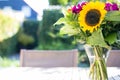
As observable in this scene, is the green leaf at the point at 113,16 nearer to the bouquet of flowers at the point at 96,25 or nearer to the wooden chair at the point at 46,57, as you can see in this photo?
the bouquet of flowers at the point at 96,25

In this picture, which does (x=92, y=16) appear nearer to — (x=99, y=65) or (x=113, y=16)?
(x=113, y=16)

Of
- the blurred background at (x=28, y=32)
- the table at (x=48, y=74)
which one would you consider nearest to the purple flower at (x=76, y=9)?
the table at (x=48, y=74)

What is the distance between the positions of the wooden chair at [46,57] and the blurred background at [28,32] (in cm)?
182

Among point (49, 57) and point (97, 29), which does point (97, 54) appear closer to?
point (97, 29)

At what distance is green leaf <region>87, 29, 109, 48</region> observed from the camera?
1276 mm

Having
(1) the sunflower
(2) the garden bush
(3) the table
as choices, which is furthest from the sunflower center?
(2) the garden bush

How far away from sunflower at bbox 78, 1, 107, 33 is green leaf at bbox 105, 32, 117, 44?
81 mm

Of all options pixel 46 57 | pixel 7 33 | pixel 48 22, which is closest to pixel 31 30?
pixel 7 33

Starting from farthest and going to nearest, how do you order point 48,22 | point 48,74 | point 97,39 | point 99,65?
1. point 48,22
2. point 48,74
3. point 99,65
4. point 97,39

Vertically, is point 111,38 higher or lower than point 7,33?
higher

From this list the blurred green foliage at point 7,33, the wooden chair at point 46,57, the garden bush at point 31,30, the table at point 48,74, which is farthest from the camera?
the garden bush at point 31,30

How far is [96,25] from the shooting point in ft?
4.21

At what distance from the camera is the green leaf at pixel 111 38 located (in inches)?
51.9

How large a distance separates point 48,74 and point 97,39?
809mm
